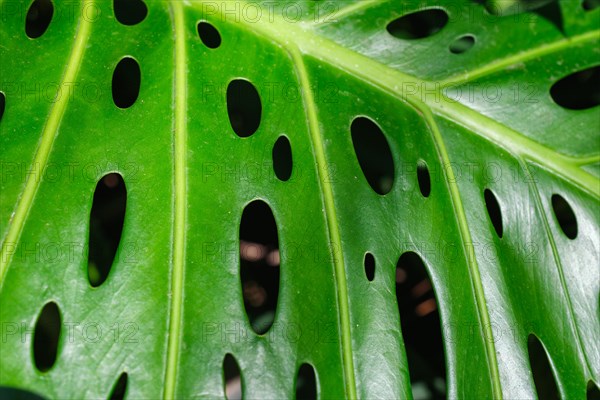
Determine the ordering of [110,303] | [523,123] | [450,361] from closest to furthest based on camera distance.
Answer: [110,303] → [450,361] → [523,123]

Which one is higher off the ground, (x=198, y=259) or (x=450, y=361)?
(x=198, y=259)

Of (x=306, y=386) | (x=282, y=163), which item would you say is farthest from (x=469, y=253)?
(x=306, y=386)

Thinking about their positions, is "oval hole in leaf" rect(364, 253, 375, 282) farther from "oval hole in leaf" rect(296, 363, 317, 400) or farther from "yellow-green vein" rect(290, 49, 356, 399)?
"oval hole in leaf" rect(296, 363, 317, 400)

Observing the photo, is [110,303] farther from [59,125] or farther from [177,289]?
[59,125]

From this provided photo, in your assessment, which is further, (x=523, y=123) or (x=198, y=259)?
(x=523, y=123)

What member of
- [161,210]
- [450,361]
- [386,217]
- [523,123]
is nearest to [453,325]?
[450,361]

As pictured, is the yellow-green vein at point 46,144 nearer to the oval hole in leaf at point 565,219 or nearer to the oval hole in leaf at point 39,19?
the oval hole in leaf at point 39,19

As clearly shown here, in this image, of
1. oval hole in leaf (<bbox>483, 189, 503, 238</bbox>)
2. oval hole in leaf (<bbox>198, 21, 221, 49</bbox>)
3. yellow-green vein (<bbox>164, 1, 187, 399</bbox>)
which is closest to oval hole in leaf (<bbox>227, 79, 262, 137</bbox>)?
oval hole in leaf (<bbox>198, 21, 221, 49</bbox>)
